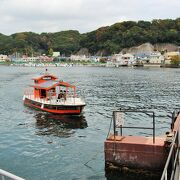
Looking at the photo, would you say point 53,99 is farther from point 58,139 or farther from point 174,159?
point 174,159

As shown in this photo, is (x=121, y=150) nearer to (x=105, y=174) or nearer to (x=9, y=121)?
(x=105, y=174)

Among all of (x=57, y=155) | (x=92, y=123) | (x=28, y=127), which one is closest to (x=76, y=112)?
(x=92, y=123)

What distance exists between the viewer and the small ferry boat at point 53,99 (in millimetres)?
38938

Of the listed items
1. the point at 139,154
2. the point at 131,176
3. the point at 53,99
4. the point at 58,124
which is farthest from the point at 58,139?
the point at 53,99

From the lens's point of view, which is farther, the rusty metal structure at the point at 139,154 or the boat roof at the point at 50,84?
the boat roof at the point at 50,84

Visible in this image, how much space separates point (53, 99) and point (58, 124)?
830 centimetres

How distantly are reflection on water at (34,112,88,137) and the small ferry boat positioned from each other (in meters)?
0.87

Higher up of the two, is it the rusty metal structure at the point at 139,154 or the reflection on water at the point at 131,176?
the rusty metal structure at the point at 139,154

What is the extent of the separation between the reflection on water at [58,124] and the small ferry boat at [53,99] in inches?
34.4

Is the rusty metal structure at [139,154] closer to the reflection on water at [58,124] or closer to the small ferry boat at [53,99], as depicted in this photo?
the reflection on water at [58,124]

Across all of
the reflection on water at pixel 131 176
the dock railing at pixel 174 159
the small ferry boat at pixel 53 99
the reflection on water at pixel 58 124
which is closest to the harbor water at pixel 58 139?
the reflection on water at pixel 58 124

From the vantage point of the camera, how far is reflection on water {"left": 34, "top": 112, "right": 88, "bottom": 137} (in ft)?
104

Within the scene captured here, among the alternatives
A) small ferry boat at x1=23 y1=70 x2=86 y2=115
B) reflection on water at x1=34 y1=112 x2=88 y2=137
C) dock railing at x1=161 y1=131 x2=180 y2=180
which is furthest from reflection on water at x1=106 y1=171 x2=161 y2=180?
small ferry boat at x1=23 y1=70 x2=86 y2=115

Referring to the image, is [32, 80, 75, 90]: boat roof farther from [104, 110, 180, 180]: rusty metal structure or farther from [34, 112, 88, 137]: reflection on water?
[104, 110, 180, 180]: rusty metal structure
